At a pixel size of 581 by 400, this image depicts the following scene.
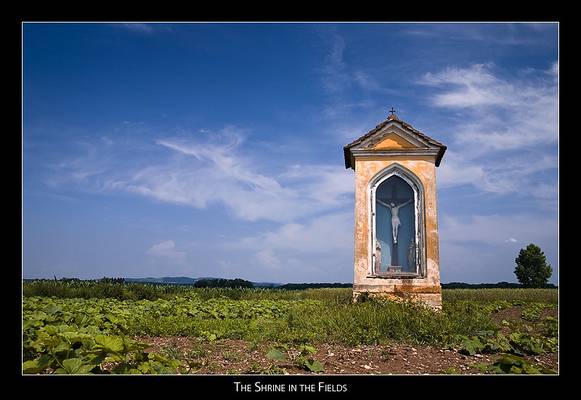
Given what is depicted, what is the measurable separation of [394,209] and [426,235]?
46.5 inches

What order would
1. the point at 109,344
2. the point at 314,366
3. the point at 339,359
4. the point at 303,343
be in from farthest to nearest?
1. the point at 303,343
2. the point at 339,359
3. the point at 314,366
4. the point at 109,344

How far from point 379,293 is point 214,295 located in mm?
10126

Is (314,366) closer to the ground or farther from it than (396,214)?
closer to the ground

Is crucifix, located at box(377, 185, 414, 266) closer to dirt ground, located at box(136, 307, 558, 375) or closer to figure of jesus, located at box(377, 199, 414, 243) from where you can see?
figure of jesus, located at box(377, 199, 414, 243)

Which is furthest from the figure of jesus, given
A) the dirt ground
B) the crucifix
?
the dirt ground

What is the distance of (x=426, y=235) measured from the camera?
9.66m

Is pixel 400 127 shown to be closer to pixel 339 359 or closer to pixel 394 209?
pixel 394 209

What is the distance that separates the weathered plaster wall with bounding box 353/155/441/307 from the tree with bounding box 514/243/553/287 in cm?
4247

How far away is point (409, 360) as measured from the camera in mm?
5945

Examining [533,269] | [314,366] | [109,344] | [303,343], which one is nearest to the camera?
[109,344]

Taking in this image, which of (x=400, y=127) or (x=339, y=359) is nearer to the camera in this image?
(x=339, y=359)

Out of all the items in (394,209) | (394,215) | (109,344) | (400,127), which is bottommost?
(109,344)

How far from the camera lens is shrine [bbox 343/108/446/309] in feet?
30.9

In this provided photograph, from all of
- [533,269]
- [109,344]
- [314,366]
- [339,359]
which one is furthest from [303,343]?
[533,269]
